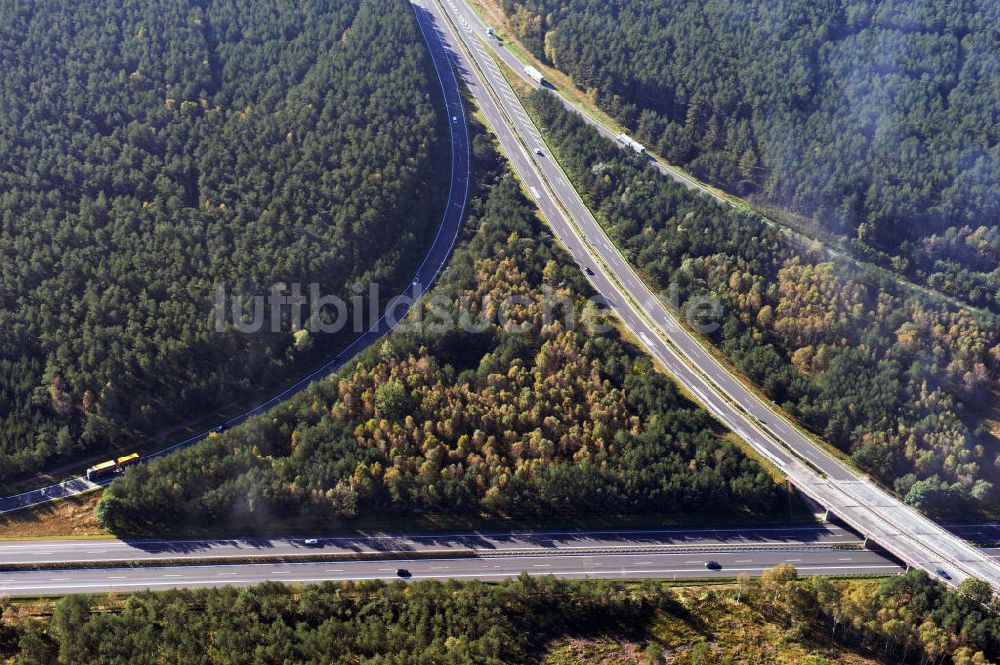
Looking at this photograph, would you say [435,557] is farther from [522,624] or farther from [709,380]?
[709,380]

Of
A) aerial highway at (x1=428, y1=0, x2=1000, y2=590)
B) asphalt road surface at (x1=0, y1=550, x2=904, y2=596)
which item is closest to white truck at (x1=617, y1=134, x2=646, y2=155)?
aerial highway at (x1=428, y1=0, x2=1000, y2=590)

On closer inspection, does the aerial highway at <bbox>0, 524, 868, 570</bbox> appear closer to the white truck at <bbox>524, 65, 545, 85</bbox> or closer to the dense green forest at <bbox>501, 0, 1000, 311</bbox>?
the dense green forest at <bbox>501, 0, 1000, 311</bbox>

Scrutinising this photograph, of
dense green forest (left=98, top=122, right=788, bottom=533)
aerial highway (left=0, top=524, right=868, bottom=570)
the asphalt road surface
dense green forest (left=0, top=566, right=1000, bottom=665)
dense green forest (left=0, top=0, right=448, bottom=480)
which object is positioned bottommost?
dense green forest (left=0, top=566, right=1000, bottom=665)

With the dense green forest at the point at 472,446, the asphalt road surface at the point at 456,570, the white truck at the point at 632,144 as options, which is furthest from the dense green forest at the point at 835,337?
the asphalt road surface at the point at 456,570

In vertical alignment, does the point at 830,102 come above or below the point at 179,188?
above

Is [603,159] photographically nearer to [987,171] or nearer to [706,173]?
[706,173]

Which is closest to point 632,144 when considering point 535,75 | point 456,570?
point 535,75

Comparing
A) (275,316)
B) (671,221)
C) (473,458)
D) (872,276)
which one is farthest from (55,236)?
(872,276)
